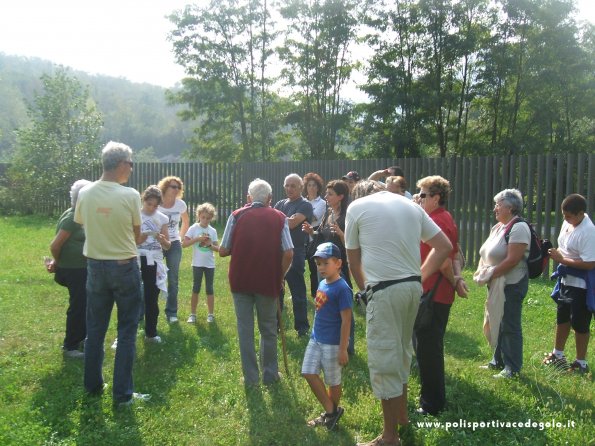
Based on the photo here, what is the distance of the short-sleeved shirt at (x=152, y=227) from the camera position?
6227 millimetres

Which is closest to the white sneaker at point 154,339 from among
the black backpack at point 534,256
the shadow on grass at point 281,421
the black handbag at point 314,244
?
the shadow on grass at point 281,421

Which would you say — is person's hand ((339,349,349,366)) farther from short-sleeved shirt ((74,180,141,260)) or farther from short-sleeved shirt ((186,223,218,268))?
short-sleeved shirt ((186,223,218,268))

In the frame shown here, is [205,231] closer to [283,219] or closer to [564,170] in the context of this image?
[283,219]

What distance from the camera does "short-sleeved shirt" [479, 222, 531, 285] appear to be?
193 inches

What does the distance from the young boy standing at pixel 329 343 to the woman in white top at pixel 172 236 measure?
3159mm

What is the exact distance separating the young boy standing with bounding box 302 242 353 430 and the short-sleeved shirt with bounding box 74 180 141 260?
1580 mm

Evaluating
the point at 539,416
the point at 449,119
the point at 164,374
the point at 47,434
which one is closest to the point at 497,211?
the point at 539,416

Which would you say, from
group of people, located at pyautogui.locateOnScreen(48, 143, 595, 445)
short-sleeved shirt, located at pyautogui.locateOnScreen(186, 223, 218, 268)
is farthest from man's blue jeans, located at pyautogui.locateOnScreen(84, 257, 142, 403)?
short-sleeved shirt, located at pyautogui.locateOnScreen(186, 223, 218, 268)

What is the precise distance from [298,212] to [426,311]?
8.07 ft

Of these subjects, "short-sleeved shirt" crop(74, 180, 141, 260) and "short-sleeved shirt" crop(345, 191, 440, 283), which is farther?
"short-sleeved shirt" crop(74, 180, 141, 260)

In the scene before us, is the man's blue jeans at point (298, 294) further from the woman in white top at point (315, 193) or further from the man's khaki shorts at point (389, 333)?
the man's khaki shorts at point (389, 333)

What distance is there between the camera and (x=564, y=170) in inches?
378

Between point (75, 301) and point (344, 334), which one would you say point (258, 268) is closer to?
point (344, 334)

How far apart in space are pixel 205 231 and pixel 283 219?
2658 mm
